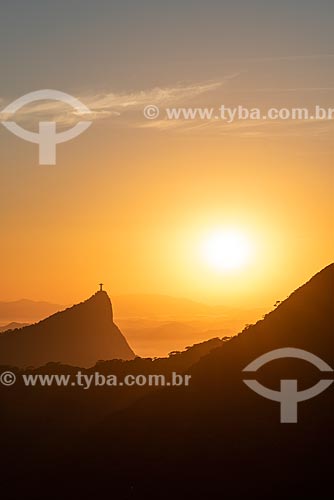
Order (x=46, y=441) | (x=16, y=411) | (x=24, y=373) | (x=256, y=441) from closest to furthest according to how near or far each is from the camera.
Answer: (x=256, y=441), (x=46, y=441), (x=16, y=411), (x=24, y=373)

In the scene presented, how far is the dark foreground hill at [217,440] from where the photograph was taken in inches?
4493

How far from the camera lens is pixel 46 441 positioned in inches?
5704

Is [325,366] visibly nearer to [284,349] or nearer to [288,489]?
[284,349]

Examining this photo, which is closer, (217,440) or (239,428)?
(217,440)

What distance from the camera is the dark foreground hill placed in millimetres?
114125

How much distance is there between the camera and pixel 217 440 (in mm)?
122750

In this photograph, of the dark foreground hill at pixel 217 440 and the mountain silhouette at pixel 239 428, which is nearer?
the mountain silhouette at pixel 239 428

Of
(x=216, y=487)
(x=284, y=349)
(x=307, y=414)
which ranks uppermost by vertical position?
(x=284, y=349)

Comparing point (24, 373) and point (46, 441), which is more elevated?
point (24, 373)

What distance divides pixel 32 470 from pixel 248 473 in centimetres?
3193

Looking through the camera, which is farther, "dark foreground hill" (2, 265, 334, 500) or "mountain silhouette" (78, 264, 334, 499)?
"dark foreground hill" (2, 265, 334, 500)

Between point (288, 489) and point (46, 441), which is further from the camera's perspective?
point (46, 441)

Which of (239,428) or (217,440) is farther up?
(239,428)

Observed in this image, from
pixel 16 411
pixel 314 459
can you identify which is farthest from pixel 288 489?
pixel 16 411
